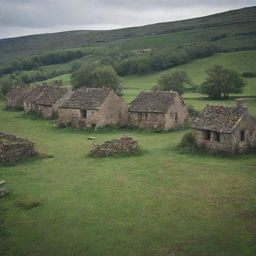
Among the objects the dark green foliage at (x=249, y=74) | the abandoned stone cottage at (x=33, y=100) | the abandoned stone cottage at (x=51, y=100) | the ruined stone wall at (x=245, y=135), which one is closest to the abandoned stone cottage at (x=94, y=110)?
the abandoned stone cottage at (x=51, y=100)

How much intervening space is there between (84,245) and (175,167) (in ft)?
44.0

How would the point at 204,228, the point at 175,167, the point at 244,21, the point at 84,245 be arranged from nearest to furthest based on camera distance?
the point at 84,245, the point at 204,228, the point at 175,167, the point at 244,21

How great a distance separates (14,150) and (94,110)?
17.3 metres

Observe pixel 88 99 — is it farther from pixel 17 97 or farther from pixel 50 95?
pixel 17 97

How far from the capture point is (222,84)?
2628 inches

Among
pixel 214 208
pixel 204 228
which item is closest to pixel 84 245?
pixel 204 228

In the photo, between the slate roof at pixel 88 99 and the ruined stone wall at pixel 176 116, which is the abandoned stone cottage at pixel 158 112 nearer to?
the ruined stone wall at pixel 176 116

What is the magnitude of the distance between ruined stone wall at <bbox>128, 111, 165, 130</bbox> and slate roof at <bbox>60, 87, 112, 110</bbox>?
13.9 ft

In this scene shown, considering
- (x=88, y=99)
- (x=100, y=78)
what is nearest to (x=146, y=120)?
(x=88, y=99)

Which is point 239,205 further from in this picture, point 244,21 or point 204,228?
point 244,21

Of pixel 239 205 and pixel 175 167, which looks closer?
pixel 239 205

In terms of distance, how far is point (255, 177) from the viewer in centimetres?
2477

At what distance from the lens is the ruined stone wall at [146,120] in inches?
1764

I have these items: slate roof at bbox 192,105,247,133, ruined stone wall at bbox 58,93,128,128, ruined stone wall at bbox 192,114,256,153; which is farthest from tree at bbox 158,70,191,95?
ruined stone wall at bbox 192,114,256,153
